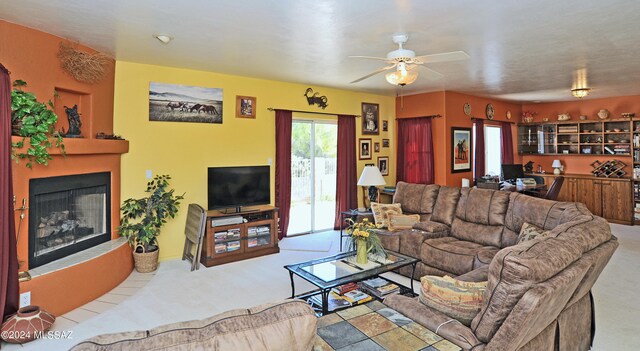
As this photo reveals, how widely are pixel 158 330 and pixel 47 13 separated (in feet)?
9.97

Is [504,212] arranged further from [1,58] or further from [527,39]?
[1,58]

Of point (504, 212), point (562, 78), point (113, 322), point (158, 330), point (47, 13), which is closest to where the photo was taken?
point (158, 330)

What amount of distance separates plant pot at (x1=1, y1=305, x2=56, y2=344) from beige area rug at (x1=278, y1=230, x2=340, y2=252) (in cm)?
308

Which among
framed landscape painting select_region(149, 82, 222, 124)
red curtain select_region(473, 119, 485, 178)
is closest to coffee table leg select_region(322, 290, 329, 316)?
framed landscape painting select_region(149, 82, 222, 124)

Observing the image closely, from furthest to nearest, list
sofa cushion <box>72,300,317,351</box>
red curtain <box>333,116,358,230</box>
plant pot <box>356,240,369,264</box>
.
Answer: red curtain <box>333,116,358,230</box>
plant pot <box>356,240,369,264</box>
sofa cushion <box>72,300,317,351</box>

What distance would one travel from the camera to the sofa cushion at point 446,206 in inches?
176

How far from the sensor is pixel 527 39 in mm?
3535

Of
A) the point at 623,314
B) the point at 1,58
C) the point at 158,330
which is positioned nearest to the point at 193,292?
the point at 1,58

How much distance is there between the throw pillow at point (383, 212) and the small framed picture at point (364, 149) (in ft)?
7.05

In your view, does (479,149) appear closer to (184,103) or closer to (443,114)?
(443,114)

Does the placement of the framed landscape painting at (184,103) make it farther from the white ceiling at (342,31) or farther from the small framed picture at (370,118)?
the small framed picture at (370,118)

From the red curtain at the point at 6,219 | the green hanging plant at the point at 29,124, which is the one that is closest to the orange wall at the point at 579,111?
the green hanging plant at the point at 29,124

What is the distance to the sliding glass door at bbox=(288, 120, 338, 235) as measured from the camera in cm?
613

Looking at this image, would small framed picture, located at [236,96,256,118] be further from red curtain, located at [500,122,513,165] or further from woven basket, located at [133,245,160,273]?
red curtain, located at [500,122,513,165]
